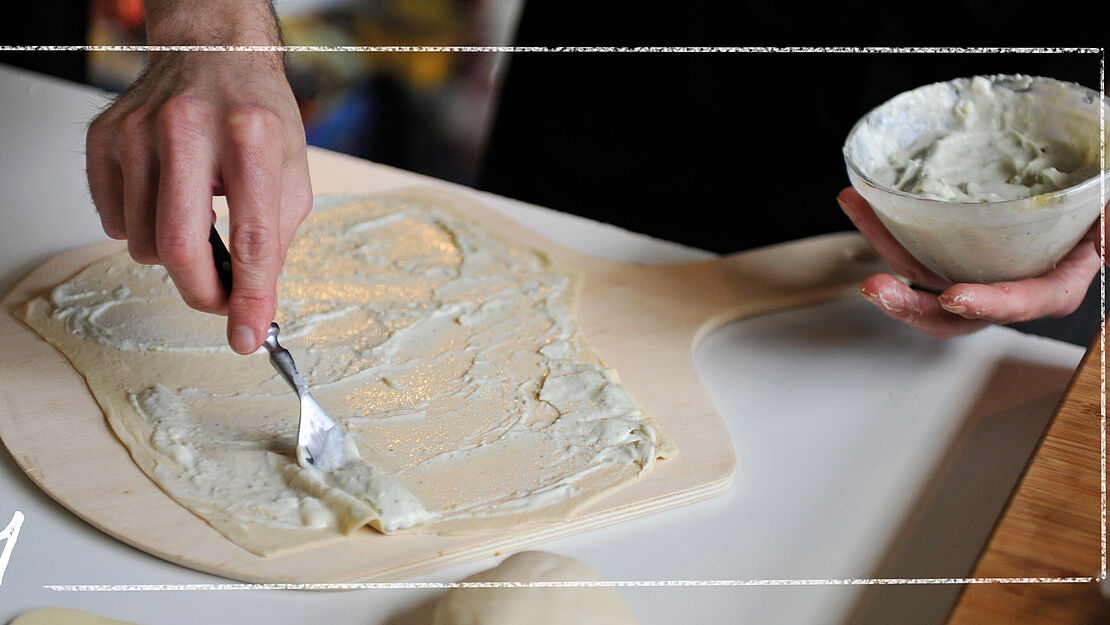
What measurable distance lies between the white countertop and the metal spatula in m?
0.13

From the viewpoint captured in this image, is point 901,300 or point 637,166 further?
point 637,166

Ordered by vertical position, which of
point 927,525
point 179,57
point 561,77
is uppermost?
point 179,57

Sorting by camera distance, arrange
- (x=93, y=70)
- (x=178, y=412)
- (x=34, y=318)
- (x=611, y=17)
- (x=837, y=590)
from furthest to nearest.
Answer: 1. (x=93, y=70)
2. (x=611, y=17)
3. (x=34, y=318)
4. (x=178, y=412)
5. (x=837, y=590)

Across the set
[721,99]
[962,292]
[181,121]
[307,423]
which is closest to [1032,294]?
[962,292]

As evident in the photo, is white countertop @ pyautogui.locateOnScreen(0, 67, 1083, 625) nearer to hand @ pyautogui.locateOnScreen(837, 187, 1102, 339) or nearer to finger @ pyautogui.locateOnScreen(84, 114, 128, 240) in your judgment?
hand @ pyautogui.locateOnScreen(837, 187, 1102, 339)

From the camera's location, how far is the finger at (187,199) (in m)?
0.81

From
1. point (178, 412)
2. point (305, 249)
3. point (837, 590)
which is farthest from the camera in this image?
point (305, 249)

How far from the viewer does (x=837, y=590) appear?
0.80m

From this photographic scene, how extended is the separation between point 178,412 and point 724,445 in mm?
522

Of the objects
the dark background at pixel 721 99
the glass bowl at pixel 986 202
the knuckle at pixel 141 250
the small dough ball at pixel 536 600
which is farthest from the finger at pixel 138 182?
the dark background at pixel 721 99

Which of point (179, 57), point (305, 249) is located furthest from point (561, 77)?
point (179, 57)

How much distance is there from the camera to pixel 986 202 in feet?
2.98

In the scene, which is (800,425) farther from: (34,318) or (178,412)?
(34,318)

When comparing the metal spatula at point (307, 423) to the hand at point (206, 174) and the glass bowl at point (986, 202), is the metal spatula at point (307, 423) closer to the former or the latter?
the hand at point (206, 174)
